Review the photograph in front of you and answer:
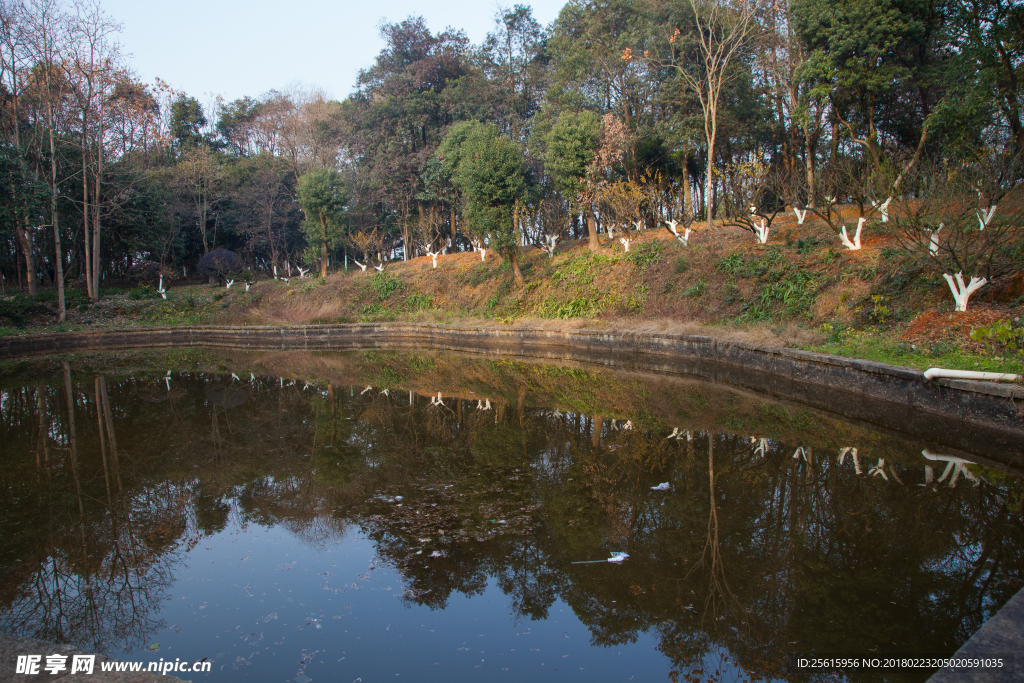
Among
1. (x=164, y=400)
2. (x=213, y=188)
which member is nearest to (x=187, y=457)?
(x=164, y=400)

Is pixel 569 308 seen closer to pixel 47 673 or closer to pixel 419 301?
pixel 419 301

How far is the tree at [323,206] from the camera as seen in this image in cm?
2856

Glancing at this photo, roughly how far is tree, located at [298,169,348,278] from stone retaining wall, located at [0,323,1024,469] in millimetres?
8652

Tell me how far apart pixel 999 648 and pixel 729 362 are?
8941 mm

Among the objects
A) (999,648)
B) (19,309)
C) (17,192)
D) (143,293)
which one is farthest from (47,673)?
(143,293)

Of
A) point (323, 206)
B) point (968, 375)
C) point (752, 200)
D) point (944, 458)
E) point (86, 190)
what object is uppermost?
point (86, 190)

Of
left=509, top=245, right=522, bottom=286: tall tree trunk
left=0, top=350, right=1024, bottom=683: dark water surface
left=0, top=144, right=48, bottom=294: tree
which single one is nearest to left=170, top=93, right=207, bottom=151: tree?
left=0, top=144, right=48, bottom=294: tree

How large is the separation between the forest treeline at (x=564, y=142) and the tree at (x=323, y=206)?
14 centimetres

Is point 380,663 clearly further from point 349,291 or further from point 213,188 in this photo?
point 213,188

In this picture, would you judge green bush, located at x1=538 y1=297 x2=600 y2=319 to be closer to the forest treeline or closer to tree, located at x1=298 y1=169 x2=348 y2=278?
the forest treeline

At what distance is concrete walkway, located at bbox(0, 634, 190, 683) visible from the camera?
257cm

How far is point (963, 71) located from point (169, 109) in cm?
3947

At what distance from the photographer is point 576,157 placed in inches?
836

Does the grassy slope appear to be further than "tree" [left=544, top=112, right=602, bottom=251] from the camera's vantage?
No
